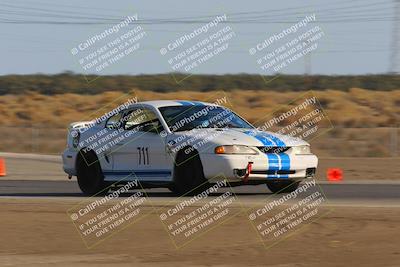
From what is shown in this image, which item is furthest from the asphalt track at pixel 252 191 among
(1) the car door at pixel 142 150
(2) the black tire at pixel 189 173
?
(1) the car door at pixel 142 150

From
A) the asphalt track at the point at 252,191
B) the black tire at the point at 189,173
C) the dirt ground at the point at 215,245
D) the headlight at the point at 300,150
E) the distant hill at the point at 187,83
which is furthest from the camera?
the distant hill at the point at 187,83

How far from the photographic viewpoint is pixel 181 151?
52.7 feet

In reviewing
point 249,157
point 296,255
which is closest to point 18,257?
point 296,255

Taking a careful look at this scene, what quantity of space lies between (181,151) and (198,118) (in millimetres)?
821

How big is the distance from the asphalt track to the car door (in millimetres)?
428

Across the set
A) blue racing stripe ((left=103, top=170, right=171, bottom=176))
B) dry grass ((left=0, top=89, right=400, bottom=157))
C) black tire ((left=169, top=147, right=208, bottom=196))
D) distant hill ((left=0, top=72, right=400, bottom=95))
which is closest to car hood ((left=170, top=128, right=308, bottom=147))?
black tire ((left=169, top=147, right=208, bottom=196))

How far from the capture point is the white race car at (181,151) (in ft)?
51.8

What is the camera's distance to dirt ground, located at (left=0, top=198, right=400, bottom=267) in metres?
10.2

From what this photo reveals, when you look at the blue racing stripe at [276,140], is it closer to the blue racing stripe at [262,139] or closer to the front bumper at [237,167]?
the blue racing stripe at [262,139]

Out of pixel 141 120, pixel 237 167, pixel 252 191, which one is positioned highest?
pixel 141 120

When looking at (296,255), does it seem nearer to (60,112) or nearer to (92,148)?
(92,148)

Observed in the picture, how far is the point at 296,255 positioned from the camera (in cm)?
1049

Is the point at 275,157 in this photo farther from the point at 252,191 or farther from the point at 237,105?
the point at 237,105

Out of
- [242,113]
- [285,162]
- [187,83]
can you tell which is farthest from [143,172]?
[187,83]
